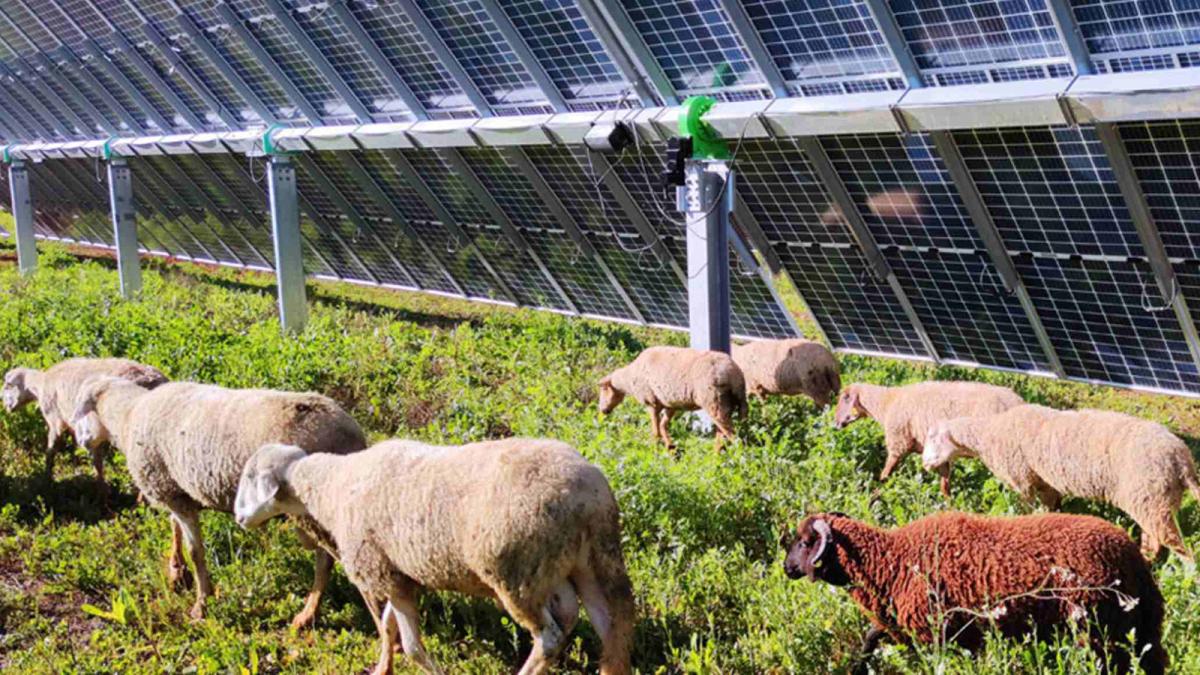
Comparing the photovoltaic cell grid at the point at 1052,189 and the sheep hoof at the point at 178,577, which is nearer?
the sheep hoof at the point at 178,577

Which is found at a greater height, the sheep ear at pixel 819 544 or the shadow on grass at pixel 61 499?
the shadow on grass at pixel 61 499

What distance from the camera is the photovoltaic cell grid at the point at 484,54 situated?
11.5 meters

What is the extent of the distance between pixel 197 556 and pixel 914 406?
208 inches

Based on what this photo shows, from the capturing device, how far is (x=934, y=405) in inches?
331

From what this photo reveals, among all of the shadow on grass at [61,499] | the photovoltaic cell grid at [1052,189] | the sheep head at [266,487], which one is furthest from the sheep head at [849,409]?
the shadow on grass at [61,499]

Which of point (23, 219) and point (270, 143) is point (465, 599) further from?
point (23, 219)

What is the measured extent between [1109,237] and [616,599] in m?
6.17

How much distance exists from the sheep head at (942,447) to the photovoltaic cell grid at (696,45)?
3437 mm

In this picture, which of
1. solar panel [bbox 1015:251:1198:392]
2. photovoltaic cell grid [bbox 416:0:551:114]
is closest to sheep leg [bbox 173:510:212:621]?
photovoltaic cell grid [bbox 416:0:551:114]

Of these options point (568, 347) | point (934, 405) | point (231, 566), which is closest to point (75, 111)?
point (568, 347)

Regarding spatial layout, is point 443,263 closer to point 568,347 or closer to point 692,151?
point 568,347

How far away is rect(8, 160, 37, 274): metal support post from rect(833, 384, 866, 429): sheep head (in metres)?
17.6

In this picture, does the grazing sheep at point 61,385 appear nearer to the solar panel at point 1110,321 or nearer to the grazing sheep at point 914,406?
the grazing sheep at point 914,406

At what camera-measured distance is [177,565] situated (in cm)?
716
